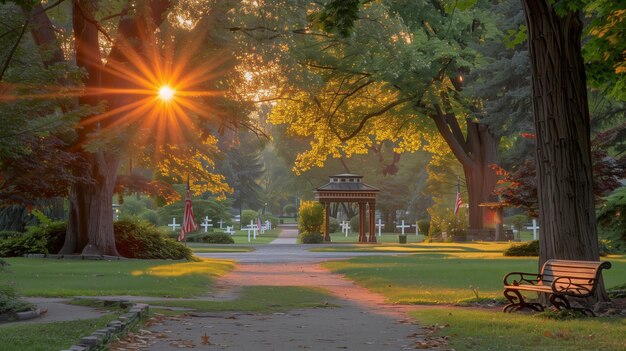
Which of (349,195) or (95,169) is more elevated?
(349,195)

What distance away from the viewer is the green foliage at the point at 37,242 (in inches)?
1280

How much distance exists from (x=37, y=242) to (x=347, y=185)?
93.3 feet

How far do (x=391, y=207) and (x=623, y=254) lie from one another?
51464mm

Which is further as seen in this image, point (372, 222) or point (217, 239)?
point (372, 222)

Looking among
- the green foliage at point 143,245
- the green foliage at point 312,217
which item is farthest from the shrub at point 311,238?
the green foliage at point 143,245

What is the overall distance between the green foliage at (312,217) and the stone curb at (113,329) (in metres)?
42.5

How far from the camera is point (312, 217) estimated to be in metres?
57.0

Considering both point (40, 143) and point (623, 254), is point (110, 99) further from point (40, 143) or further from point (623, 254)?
point (623, 254)

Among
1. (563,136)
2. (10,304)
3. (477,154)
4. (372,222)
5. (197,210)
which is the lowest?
(10,304)

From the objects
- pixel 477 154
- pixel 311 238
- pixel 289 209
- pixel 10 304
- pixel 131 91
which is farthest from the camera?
pixel 289 209

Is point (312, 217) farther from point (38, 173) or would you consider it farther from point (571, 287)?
point (571, 287)

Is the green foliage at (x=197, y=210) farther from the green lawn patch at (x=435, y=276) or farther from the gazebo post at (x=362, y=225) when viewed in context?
the green lawn patch at (x=435, y=276)

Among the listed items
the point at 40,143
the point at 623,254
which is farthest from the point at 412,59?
the point at 40,143

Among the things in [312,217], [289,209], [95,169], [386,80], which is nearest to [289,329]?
[95,169]
